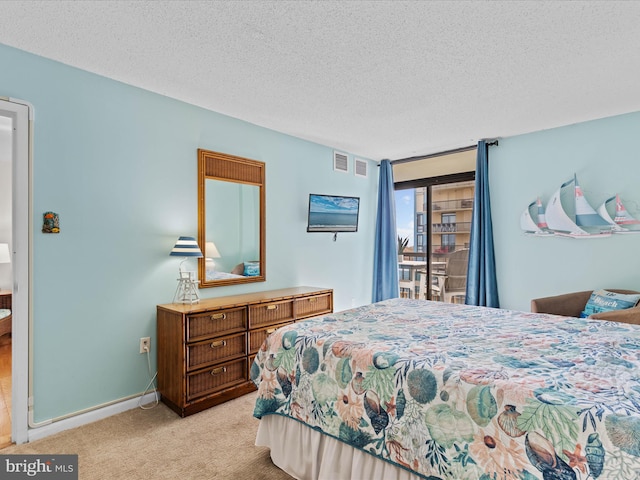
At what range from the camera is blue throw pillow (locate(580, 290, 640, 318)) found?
311 centimetres

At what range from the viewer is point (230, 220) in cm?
347

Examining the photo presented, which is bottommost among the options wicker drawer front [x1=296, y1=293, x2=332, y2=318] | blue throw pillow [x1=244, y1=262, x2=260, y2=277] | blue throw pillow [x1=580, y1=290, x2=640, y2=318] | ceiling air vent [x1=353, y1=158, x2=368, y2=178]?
wicker drawer front [x1=296, y1=293, x2=332, y2=318]

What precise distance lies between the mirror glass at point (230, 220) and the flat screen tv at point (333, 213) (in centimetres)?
75

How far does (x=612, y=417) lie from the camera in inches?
44.1

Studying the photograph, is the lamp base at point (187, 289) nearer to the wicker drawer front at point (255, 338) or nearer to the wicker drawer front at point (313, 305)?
the wicker drawer front at point (255, 338)

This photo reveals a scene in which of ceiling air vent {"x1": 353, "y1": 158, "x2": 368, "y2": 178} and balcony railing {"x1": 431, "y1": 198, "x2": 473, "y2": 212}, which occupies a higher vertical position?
ceiling air vent {"x1": 353, "y1": 158, "x2": 368, "y2": 178}

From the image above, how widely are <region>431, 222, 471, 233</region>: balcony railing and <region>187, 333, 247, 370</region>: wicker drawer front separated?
10.5 ft

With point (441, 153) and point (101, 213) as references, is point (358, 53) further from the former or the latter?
point (441, 153)

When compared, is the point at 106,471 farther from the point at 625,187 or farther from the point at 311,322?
the point at 625,187

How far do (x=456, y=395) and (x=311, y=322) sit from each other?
3.54 feet

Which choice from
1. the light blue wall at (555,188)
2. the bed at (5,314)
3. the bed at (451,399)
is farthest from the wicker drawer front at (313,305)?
the bed at (5,314)

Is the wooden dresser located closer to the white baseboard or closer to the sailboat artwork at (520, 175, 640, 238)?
the white baseboard

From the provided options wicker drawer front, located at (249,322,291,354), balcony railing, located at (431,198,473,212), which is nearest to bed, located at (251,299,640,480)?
wicker drawer front, located at (249,322,291,354)

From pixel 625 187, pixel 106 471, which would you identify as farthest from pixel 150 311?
pixel 625 187
